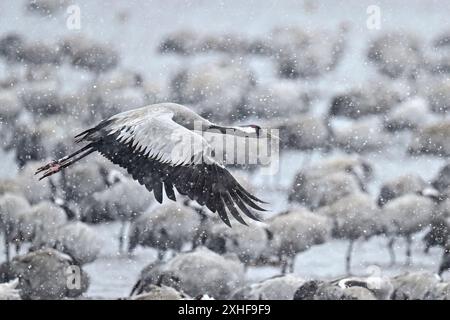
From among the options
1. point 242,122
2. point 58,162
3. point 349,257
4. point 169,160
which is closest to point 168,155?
point 169,160

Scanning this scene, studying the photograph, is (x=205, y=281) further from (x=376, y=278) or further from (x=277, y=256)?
(x=376, y=278)

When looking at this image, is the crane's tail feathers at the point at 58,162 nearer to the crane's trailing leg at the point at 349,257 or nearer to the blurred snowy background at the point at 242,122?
the blurred snowy background at the point at 242,122

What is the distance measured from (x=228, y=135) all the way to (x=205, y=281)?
63 centimetres

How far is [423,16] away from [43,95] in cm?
165

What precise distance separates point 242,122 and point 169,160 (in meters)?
0.38

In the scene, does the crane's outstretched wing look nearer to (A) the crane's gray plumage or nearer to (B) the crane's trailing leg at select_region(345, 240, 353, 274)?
(A) the crane's gray plumage

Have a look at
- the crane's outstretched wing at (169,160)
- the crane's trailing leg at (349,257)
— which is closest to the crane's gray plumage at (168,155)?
the crane's outstretched wing at (169,160)

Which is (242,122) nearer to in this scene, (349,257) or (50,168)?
(349,257)

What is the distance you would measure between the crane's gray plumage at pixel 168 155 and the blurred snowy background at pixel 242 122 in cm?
5

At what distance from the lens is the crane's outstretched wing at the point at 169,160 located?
11.6 ft

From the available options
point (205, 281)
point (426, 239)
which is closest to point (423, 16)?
point (426, 239)
